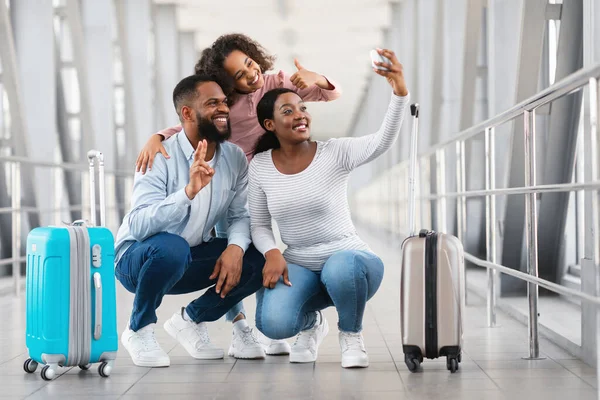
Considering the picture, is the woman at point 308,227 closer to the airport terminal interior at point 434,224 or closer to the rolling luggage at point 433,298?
the airport terminal interior at point 434,224

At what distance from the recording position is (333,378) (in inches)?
93.2

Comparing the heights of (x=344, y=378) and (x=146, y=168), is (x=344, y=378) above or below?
below

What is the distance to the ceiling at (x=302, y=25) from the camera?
38.7 feet

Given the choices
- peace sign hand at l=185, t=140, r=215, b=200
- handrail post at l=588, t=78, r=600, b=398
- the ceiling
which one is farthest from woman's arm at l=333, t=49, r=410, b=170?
the ceiling

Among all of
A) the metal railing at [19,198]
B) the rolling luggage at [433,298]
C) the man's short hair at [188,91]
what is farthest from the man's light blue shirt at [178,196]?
the metal railing at [19,198]

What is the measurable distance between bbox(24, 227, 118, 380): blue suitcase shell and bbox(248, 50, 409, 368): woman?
0.44m

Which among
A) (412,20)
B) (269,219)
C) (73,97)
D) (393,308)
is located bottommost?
(393,308)

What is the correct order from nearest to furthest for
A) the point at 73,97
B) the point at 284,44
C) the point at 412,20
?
the point at 73,97 < the point at 412,20 < the point at 284,44

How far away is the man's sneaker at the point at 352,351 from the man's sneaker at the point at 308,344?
0.12 meters

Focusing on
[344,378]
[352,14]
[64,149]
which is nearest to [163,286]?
[344,378]

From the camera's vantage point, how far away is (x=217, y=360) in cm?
270

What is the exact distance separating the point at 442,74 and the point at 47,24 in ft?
10.6

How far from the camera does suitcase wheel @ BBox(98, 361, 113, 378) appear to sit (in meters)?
2.43

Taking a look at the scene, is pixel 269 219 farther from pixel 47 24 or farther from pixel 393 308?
pixel 47 24
